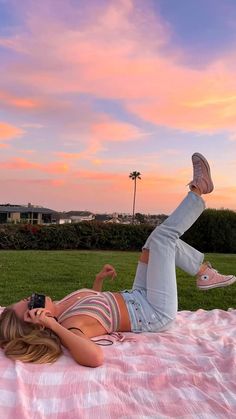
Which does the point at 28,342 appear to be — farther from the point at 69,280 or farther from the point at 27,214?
the point at 27,214

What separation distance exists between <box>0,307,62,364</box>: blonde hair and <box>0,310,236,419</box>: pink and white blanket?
6 cm

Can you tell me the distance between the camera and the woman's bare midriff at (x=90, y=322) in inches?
124

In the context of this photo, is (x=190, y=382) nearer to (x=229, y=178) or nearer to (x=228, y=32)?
(x=228, y=32)

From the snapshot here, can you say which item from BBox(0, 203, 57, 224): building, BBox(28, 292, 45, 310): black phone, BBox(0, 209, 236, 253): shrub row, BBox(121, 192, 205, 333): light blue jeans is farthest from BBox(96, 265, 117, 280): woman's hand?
BBox(0, 203, 57, 224): building

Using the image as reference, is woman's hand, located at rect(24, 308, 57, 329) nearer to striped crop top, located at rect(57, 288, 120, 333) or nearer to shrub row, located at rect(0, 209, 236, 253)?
striped crop top, located at rect(57, 288, 120, 333)

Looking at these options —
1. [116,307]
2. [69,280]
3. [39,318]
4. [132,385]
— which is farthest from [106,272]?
[69,280]

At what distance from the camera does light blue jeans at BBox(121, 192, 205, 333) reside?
363 cm

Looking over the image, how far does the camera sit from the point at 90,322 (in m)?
3.32

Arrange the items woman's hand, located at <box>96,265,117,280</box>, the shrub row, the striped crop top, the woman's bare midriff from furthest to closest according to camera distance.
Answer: the shrub row → woman's hand, located at <box>96,265,117,280</box> → the striped crop top → the woman's bare midriff

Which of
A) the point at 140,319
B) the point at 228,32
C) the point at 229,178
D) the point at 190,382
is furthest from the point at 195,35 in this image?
the point at 190,382

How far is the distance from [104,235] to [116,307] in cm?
1273

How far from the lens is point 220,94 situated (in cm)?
1030

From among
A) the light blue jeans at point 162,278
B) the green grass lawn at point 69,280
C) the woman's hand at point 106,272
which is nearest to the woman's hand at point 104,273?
the woman's hand at point 106,272

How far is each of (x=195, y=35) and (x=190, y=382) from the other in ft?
25.7
